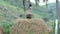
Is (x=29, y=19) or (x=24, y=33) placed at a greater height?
(x=29, y=19)

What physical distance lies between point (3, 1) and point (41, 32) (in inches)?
790

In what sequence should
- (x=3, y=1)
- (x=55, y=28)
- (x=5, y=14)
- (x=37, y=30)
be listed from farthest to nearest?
(x=3, y=1) < (x=5, y=14) < (x=55, y=28) < (x=37, y=30)

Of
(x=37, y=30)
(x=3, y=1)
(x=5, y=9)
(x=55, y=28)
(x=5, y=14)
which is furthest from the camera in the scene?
(x=3, y=1)

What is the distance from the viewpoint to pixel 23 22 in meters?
9.05

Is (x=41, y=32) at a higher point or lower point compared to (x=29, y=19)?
lower

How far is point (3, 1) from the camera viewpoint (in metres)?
28.6

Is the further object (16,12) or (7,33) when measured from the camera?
(16,12)

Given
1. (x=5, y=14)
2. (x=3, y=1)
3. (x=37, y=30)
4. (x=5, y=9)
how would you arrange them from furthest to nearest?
(x=3, y=1)
(x=5, y=9)
(x=5, y=14)
(x=37, y=30)

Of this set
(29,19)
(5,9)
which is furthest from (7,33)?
(5,9)

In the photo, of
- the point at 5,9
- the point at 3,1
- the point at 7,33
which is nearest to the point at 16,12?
the point at 5,9

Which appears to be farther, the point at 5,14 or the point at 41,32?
the point at 5,14

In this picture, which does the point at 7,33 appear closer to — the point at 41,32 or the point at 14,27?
the point at 14,27

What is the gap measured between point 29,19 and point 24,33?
62 cm

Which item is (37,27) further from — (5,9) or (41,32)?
A: (5,9)
